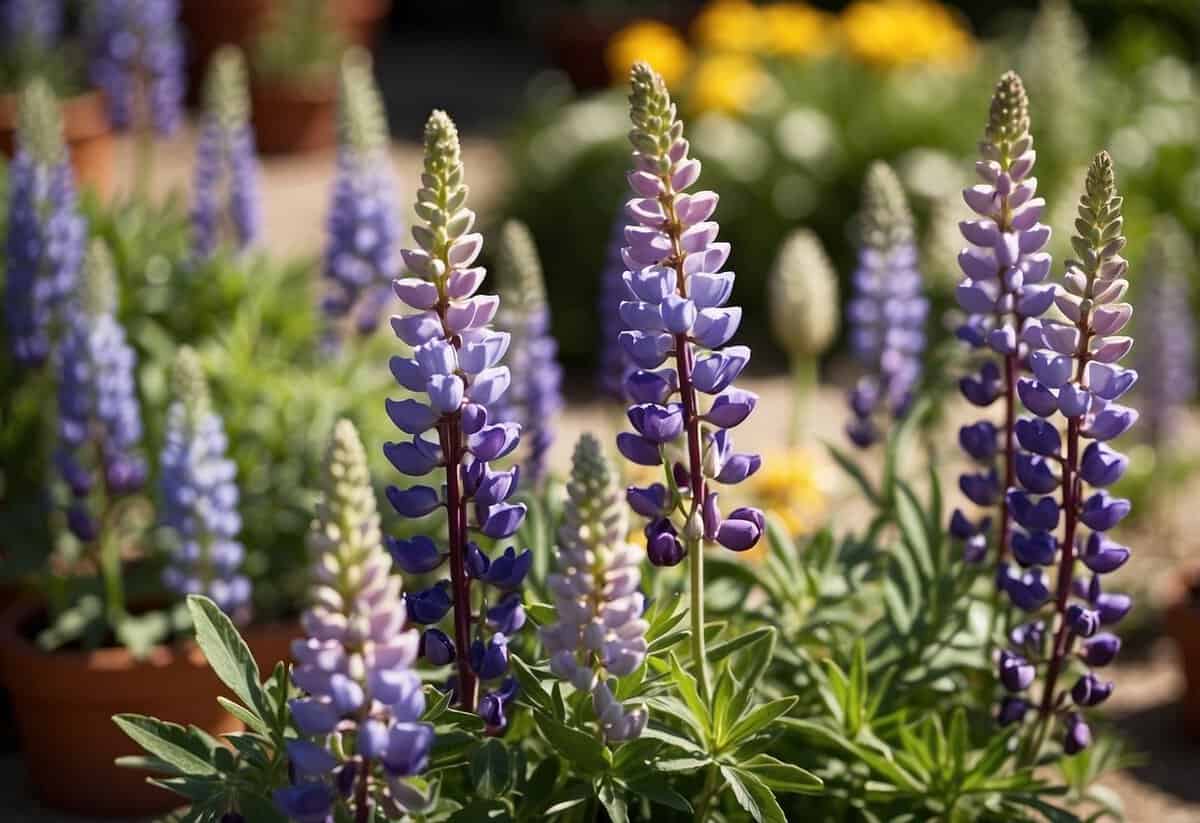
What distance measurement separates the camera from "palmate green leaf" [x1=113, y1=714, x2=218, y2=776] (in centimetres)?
249

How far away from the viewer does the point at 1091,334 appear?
2625 millimetres

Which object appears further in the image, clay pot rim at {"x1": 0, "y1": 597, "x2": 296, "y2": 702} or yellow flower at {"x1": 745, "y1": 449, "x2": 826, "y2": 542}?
yellow flower at {"x1": 745, "y1": 449, "x2": 826, "y2": 542}

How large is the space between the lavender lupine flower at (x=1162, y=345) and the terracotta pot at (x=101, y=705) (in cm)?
300

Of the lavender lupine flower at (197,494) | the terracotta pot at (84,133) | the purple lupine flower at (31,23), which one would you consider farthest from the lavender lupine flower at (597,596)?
the purple lupine flower at (31,23)

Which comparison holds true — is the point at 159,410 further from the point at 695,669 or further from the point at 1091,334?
the point at 1091,334

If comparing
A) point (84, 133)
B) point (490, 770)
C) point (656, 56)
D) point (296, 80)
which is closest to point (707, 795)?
point (490, 770)

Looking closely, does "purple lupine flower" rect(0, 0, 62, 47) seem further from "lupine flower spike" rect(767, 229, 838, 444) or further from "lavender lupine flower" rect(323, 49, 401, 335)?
"lupine flower spike" rect(767, 229, 838, 444)

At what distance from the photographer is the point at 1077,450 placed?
2691 mm

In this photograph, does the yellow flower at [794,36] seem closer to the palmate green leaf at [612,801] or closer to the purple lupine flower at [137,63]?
the purple lupine flower at [137,63]

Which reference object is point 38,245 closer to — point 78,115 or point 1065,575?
point 1065,575

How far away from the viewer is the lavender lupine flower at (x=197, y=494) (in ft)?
11.8

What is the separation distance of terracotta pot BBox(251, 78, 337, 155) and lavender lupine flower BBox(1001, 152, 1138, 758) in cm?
713

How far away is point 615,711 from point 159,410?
2264 mm

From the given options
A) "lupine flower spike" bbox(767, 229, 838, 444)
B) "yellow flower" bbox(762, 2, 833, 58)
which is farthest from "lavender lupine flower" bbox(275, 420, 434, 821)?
"yellow flower" bbox(762, 2, 833, 58)
